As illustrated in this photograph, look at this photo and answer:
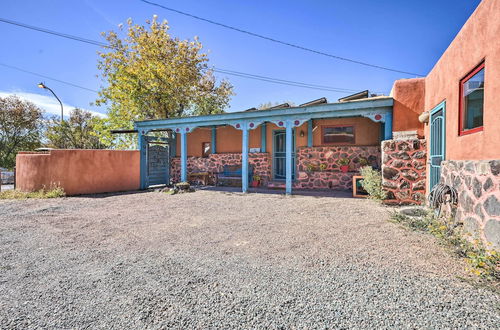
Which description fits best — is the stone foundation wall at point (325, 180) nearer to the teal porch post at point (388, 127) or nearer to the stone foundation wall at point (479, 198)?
the teal porch post at point (388, 127)

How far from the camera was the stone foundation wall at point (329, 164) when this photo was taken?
8.70 metres

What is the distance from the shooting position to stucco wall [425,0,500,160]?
2682 mm

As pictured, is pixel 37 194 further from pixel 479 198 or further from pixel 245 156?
pixel 479 198

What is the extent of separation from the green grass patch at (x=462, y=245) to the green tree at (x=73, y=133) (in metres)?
21.7

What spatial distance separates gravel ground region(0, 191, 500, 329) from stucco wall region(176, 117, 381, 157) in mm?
5161

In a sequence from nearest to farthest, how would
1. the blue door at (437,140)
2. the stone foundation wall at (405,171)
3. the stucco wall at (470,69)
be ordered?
1. the stucco wall at (470,69)
2. the blue door at (437,140)
3. the stone foundation wall at (405,171)

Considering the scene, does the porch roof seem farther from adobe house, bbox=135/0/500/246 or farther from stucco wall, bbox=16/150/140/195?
stucco wall, bbox=16/150/140/195

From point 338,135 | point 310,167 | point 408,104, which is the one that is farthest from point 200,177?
point 408,104

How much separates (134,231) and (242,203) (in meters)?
3.04

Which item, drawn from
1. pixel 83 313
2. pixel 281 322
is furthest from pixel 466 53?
pixel 83 313

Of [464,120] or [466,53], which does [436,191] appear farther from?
[466,53]

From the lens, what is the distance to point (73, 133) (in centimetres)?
2130

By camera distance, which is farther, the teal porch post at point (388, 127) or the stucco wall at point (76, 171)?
the stucco wall at point (76, 171)

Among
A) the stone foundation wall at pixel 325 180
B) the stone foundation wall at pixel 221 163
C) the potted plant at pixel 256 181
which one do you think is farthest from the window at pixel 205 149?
the stone foundation wall at pixel 325 180
